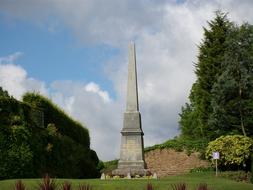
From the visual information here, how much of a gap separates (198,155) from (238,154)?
4700mm

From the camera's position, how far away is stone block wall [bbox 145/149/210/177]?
Answer: 1575 inches

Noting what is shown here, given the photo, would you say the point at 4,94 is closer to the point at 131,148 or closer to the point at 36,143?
the point at 36,143

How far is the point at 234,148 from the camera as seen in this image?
117 feet

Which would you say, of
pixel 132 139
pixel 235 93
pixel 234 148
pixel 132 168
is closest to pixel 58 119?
pixel 132 139

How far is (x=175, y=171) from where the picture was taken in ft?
132

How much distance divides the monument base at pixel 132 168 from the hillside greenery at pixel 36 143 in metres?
2.61

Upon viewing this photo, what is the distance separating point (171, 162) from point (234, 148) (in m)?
6.25

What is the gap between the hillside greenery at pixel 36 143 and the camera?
2200cm

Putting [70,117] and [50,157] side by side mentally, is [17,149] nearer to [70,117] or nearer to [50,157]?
[50,157]

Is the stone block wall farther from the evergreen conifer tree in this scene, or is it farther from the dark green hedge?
the dark green hedge

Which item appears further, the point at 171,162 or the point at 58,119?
the point at 171,162

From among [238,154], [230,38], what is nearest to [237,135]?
[238,154]

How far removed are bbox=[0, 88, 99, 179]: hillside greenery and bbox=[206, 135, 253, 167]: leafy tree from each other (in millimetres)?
9066

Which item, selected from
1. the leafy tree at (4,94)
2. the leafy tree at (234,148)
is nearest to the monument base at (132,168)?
the leafy tree at (4,94)
